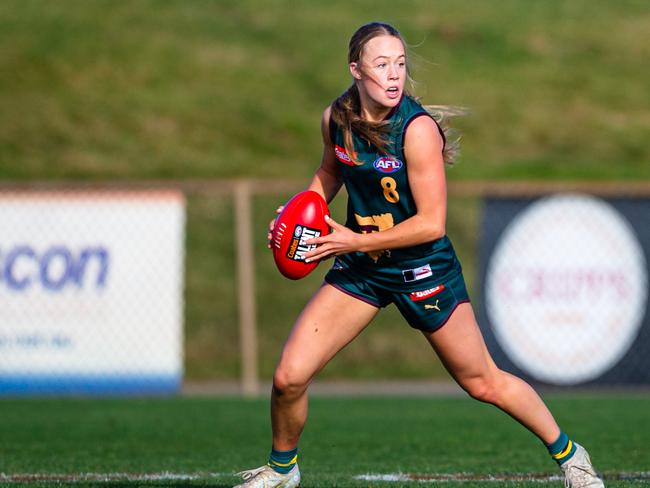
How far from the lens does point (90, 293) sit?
1140 centimetres

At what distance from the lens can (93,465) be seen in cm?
695

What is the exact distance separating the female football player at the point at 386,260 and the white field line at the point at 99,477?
0.89 m

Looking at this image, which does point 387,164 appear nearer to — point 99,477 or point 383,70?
point 383,70

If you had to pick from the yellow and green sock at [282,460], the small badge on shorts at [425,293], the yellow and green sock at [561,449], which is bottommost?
the yellow and green sock at [282,460]

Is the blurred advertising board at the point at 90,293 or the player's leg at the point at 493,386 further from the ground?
the player's leg at the point at 493,386

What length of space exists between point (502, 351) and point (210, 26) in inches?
563

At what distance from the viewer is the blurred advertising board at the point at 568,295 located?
458 inches

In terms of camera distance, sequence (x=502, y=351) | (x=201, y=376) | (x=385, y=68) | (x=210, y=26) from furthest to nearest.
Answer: (x=210, y=26)
(x=201, y=376)
(x=502, y=351)
(x=385, y=68)

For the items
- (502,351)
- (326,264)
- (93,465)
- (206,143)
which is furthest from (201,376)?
(93,465)

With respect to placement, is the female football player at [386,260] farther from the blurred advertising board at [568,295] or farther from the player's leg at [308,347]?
the blurred advertising board at [568,295]

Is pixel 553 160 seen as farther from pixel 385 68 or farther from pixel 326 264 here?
pixel 385 68

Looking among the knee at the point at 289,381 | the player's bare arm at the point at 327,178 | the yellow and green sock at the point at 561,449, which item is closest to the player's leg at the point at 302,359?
the knee at the point at 289,381

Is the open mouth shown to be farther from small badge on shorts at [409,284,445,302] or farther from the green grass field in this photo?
the green grass field

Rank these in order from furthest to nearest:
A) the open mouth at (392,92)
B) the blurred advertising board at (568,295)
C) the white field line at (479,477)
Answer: the blurred advertising board at (568,295) → the white field line at (479,477) → the open mouth at (392,92)
